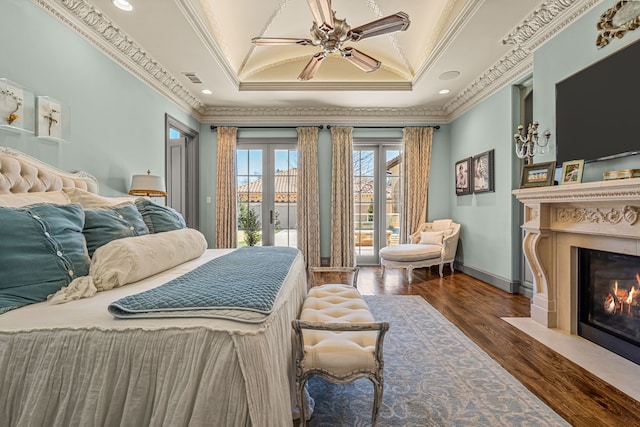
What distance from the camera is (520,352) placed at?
2285 millimetres

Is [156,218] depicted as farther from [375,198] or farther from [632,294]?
[375,198]

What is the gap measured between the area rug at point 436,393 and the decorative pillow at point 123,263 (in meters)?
1.18

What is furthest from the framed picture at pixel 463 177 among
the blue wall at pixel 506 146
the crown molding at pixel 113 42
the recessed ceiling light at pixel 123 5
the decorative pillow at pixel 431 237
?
the recessed ceiling light at pixel 123 5

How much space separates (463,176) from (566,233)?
254 centimetres

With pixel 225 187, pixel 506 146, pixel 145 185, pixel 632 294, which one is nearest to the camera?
pixel 632 294

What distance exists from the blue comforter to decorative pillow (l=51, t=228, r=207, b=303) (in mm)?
271

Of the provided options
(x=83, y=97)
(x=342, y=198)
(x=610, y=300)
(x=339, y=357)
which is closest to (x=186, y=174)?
(x=83, y=97)

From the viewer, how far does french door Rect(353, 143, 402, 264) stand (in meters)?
5.75

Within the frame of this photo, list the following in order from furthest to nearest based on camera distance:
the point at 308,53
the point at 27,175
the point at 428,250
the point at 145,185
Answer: the point at 308,53
the point at 428,250
the point at 145,185
the point at 27,175

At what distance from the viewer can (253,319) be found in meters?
1.02

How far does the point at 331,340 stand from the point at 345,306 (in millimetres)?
483

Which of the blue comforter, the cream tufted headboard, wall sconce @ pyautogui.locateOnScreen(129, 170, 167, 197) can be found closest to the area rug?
the blue comforter

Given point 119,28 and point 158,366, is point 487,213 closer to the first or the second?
point 158,366

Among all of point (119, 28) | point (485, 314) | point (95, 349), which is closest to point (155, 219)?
point (95, 349)
